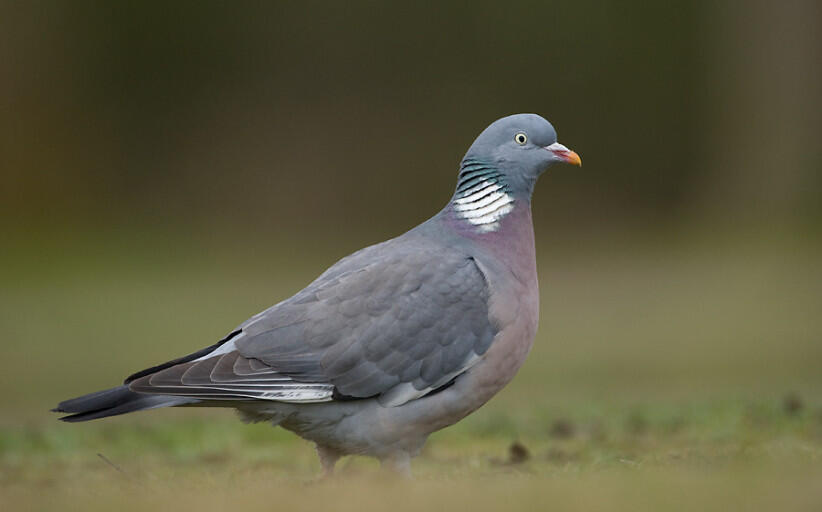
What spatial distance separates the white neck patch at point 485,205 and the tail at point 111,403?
56.6 inches

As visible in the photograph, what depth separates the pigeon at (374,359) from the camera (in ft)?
17.1

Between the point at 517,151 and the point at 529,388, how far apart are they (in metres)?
4.48

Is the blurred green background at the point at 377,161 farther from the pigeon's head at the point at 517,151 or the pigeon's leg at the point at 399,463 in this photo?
the pigeon's leg at the point at 399,463

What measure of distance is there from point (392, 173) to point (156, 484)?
13.8 metres

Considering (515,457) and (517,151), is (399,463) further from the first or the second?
(517,151)

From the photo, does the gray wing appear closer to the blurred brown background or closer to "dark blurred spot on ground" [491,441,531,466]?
"dark blurred spot on ground" [491,441,531,466]

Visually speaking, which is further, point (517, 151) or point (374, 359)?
point (517, 151)

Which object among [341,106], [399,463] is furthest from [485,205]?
[341,106]

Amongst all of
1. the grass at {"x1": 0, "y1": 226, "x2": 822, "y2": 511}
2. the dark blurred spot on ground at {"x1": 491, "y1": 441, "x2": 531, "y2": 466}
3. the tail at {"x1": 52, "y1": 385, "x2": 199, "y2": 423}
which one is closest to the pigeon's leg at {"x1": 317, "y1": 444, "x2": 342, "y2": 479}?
the grass at {"x1": 0, "y1": 226, "x2": 822, "y2": 511}

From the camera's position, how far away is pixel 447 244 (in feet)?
18.1

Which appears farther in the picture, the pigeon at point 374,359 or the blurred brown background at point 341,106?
the blurred brown background at point 341,106

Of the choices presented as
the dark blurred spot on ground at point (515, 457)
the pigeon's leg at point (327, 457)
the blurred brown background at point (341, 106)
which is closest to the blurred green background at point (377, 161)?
the blurred brown background at point (341, 106)

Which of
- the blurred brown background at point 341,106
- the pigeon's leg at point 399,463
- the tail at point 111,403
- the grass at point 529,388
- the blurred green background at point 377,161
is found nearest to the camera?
the grass at point 529,388

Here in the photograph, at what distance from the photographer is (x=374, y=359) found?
5.22 metres
